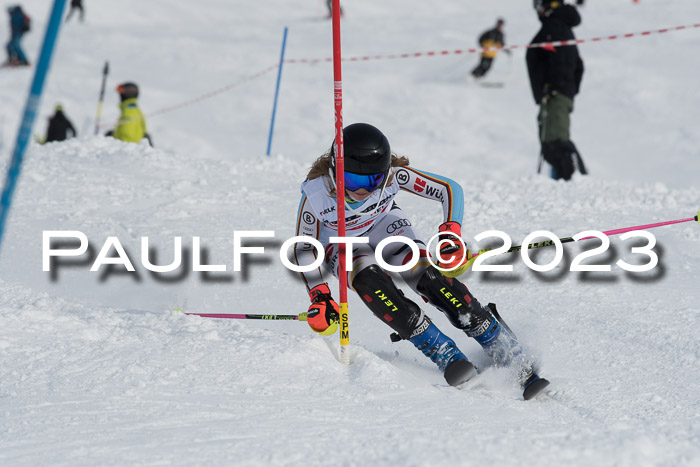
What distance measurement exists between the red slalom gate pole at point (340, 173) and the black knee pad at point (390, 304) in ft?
0.37

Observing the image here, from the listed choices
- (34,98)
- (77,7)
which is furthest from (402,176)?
(77,7)

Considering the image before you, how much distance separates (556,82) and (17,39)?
14236 millimetres

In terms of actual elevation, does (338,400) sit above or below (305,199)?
below

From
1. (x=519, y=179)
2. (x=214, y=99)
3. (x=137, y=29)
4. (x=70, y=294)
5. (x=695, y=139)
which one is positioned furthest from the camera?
(x=137, y=29)

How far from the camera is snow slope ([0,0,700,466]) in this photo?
260 centimetres

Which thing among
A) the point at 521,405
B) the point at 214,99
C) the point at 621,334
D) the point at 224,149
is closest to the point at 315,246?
the point at 521,405

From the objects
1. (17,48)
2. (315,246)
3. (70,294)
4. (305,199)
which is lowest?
(70,294)

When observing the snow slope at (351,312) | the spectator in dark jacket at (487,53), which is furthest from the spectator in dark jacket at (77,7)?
the spectator in dark jacket at (487,53)

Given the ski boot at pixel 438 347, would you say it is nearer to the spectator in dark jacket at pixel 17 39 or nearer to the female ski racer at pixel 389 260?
the female ski racer at pixel 389 260

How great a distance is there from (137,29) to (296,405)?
19741mm

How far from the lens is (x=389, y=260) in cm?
396

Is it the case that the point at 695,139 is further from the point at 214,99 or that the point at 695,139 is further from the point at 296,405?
the point at 296,405

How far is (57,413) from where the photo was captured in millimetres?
2803

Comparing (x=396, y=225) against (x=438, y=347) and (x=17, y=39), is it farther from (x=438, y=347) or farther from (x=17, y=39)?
(x=17, y=39)
